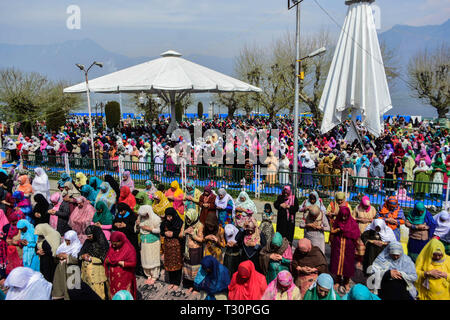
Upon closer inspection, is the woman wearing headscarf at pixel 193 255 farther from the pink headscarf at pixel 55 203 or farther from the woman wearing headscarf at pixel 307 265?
the pink headscarf at pixel 55 203

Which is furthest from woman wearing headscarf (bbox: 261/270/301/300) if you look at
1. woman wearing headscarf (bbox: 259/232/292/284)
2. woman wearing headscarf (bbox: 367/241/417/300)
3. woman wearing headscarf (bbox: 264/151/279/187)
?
woman wearing headscarf (bbox: 264/151/279/187)

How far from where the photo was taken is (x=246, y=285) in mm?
3840

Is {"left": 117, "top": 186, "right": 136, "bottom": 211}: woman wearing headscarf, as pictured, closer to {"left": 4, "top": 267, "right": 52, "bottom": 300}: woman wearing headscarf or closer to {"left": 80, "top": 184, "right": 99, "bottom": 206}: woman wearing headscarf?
{"left": 80, "top": 184, "right": 99, "bottom": 206}: woman wearing headscarf

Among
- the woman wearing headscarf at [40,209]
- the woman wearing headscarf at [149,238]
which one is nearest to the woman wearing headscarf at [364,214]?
the woman wearing headscarf at [149,238]

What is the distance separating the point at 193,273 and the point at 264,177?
5.17 metres

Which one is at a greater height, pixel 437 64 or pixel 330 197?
pixel 437 64

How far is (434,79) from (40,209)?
3577cm

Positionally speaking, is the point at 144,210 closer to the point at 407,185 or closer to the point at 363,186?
the point at 363,186

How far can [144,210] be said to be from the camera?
205 inches

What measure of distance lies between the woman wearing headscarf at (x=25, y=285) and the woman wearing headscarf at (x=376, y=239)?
4149 mm

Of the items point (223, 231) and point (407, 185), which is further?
point (407, 185)

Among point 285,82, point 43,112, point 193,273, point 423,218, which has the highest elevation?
point 285,82

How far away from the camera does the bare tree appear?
1227 inches
